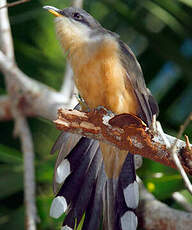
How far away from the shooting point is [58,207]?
2729mm

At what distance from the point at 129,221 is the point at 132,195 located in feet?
0.48

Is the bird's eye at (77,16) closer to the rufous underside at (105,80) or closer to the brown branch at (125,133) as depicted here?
the rufous underside at (105,80)

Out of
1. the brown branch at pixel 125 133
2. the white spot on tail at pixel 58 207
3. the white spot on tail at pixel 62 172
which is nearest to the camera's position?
the brown branch at pixel 125 133

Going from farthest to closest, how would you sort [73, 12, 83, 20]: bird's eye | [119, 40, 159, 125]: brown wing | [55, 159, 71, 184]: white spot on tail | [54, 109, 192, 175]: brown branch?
[73, 12, 83, 20]: bird's eye
[119, 40, 159, 125]: brown wing
[55, 159, 71, 184]: white spot on tail
[54, 109, 192, 175]: brown branch

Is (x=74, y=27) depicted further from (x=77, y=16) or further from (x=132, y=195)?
(x=132, y=195)

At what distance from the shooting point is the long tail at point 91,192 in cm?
279

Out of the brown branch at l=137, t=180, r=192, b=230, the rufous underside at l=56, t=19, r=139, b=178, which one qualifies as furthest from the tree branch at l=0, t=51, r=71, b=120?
the brown branch at l=137, t=180, r=192, b=230

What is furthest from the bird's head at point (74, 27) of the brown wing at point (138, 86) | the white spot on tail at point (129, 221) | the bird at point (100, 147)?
the white spot on tail at point (129, 221)

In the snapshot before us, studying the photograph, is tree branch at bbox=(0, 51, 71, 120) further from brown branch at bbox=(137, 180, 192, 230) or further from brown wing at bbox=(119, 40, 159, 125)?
brown branch at bbox=(137, 180, 192, 230)

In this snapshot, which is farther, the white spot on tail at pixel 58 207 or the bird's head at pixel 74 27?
the bird's head at pixel 74 27

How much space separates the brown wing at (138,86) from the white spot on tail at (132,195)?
0.37 metres

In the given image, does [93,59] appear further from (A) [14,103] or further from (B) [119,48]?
(A) [14,103]

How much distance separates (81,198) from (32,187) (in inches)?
21.4

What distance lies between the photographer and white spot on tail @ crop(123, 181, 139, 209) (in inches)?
112
